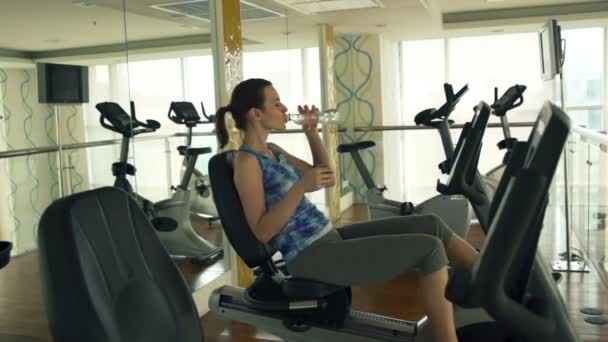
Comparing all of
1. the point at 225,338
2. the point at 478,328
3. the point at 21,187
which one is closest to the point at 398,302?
the point at 225,338

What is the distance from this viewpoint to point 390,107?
24.2 ft

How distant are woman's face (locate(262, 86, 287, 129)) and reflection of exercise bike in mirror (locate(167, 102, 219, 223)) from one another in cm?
129

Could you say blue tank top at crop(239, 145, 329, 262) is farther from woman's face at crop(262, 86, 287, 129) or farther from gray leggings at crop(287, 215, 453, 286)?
woman's face at crop(262, 86, 287, 129)

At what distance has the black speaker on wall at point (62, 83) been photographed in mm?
2338

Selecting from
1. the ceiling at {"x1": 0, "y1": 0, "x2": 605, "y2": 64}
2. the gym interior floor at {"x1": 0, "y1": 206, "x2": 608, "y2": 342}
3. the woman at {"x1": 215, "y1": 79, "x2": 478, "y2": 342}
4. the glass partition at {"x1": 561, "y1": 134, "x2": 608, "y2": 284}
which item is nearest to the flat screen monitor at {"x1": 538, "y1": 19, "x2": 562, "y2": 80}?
the glass partition at {"x1": 561, "y1": 134, "x2": 608, "y2": 284}


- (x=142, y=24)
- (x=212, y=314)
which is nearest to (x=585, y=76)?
(x=212, y=314)

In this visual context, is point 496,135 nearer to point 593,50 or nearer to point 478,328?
point 593,50

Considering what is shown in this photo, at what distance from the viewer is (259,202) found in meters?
2.06

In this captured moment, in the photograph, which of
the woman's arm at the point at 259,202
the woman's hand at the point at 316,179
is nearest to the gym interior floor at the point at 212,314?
the woman's arm at the point at 259,202

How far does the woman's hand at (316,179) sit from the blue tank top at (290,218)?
176mm

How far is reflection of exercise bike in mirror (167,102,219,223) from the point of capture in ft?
11.4

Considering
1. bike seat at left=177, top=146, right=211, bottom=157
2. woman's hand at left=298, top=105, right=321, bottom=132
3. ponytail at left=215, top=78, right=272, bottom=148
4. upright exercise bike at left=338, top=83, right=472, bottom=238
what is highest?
ponytail at left=215, top=78, right=272, bottom=148

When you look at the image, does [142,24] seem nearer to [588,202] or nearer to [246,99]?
[246,99]

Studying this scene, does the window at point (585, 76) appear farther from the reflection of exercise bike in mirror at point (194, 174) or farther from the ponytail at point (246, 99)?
the ponytail at point (246, 99)
